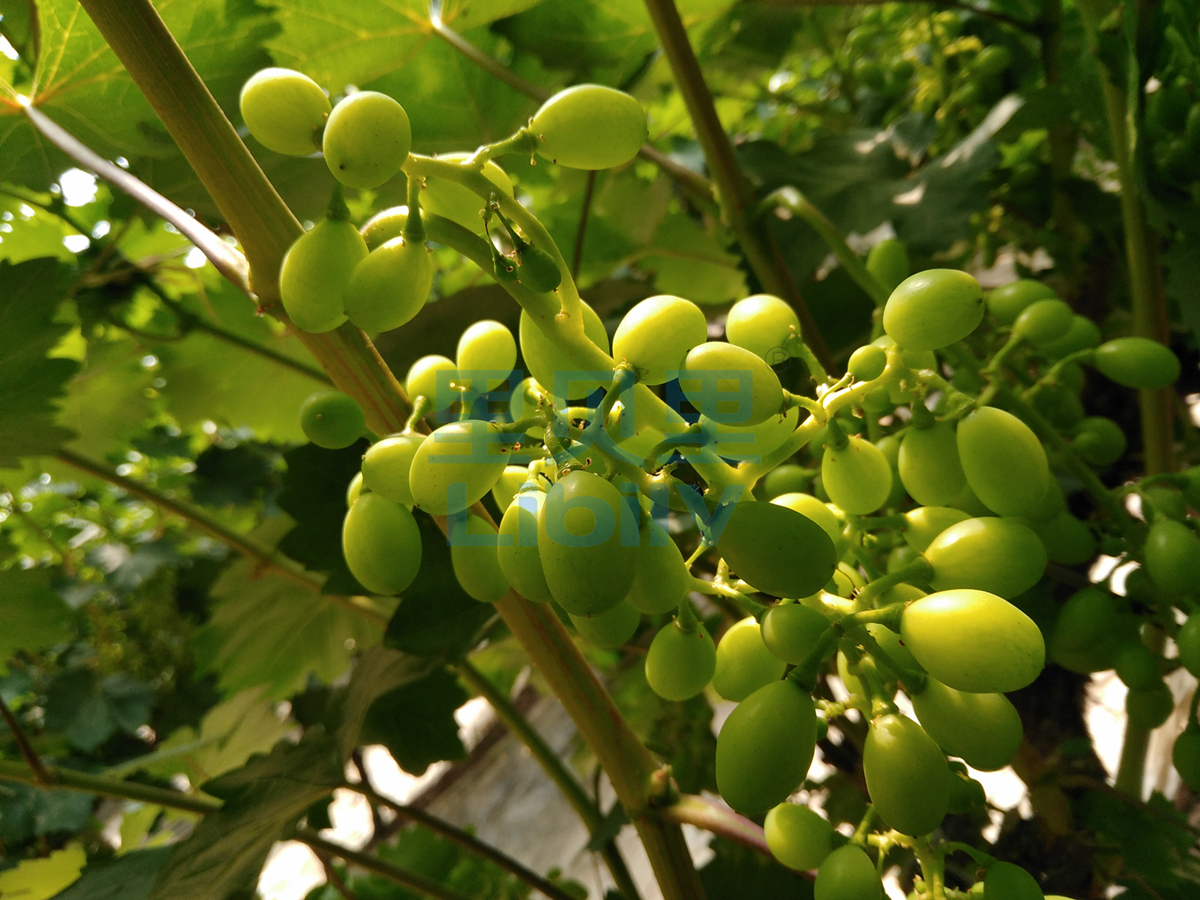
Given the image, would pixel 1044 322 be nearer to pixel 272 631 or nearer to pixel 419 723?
pixel 419 723

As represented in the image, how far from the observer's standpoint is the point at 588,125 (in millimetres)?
314

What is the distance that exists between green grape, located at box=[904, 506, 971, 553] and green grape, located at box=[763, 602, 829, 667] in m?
0.09

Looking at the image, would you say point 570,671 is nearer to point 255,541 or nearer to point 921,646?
point 921,646

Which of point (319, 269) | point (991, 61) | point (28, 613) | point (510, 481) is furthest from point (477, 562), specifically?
point (991, 61)

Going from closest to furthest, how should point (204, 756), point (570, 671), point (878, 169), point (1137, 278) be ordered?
point (570, 671)
point (1137, 278)
point (878, 169)
point (204, 756)

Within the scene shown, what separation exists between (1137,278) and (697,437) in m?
0.52

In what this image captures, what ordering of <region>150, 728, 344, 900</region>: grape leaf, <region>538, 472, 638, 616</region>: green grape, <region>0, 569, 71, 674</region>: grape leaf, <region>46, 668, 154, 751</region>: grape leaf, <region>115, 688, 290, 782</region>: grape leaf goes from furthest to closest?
<region>46, 668, 154, 751</region>: grape leaf, <region>115, 688, 290, 782</region>: grape leaf, <region>0, 569, 71, 674</region>: grape leaf, <region>150, 728, 344, 900</region>: grape leaf, <region>538, 472, 638, 616</region>: green grape

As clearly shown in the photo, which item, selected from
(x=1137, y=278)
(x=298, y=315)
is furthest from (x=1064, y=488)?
(x=298, y=315)

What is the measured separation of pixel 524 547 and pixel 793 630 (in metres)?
0.11

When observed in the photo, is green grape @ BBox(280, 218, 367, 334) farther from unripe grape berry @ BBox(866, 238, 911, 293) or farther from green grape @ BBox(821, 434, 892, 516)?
unripe grape berry @ BBox(866, 238, 911, 293)

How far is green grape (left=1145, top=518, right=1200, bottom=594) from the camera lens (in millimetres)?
383

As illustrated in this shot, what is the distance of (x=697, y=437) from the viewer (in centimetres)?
30

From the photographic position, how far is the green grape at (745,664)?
1.17 ft

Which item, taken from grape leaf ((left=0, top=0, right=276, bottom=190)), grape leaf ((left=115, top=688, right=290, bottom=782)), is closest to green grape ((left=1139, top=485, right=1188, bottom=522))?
grape leaf ((left=0, top=0, right=276, bottom=190))
